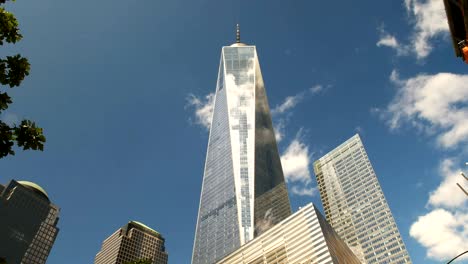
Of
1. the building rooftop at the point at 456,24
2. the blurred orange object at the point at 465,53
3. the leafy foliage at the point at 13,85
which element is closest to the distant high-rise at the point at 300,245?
the building rooftop at the point at 456,24

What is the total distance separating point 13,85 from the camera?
11672 millimetres

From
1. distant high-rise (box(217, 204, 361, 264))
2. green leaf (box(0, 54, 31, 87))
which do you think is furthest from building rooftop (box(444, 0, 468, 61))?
distant high-rise (box(217, 204, 361, 264))

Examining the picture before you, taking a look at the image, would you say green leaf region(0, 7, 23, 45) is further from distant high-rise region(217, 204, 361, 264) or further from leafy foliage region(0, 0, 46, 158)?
distant high-rise region(217, 204, 361, 264)

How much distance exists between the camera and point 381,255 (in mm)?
199125

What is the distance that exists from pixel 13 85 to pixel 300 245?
109402 mm

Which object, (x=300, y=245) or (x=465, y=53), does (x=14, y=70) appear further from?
(x=300, y=245)

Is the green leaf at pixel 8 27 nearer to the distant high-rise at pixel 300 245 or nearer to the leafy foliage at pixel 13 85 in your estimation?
the leafy foliage at pixel 13 85

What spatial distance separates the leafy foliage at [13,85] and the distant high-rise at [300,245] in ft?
331

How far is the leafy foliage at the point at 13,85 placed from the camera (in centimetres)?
1118

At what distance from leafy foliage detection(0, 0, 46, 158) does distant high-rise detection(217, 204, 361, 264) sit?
101 meters

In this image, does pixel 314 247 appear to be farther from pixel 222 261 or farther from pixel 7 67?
pixel 7 67

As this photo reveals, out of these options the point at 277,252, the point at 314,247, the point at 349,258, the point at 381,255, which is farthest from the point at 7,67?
the point at 381,255

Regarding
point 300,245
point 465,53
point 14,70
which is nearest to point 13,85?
point 14,70

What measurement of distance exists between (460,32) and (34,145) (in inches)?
722
